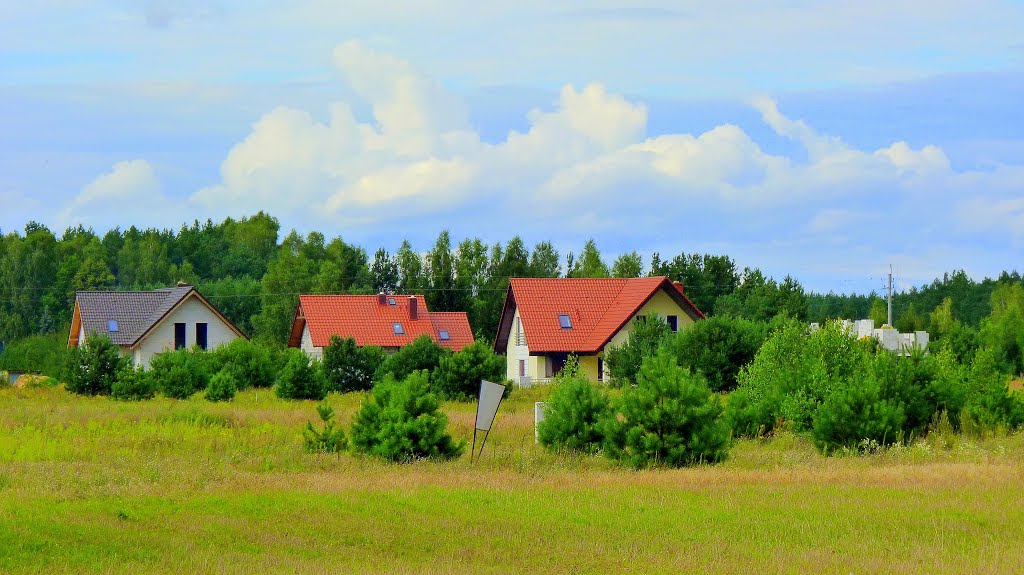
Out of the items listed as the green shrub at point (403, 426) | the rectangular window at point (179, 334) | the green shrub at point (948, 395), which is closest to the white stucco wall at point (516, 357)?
the rectangular window at point (179, 334)

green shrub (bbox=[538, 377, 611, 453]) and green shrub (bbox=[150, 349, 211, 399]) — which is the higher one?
green shrub (bbox=[150, 349, 211, 399])

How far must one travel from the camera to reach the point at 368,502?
16266 millimetres

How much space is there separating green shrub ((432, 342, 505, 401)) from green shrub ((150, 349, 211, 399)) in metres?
9.02

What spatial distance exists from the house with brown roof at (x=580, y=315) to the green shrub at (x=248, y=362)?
1291 cm

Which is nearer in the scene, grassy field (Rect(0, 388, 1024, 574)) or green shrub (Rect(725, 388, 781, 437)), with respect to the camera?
grassy field (Rect(0, 388, 1024, 574))

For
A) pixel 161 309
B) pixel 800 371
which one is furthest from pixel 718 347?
pixel 161 309

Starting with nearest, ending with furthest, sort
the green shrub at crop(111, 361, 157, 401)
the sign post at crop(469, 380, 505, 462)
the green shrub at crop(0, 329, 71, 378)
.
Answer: the sign post at crop(469, 380, 505, 462), the green shrub at crop(111, 361, 157, 401), the green shrub at crop(0, 329, 71, 378)

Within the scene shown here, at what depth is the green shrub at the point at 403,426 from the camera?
73.8 ft

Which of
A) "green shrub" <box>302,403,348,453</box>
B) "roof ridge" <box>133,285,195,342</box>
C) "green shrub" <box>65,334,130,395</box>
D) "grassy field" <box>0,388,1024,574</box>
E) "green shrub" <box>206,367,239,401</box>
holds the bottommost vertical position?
"grassy field" <box>0,388,1024,574</box>

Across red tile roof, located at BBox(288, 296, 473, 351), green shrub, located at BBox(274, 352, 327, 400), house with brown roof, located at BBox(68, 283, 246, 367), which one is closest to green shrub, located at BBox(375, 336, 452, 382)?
green shrub, located at BBox(274, 352, 327, 400)

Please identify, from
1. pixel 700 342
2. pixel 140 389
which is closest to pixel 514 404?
pixel 700 342

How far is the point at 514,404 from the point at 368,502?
26.4m

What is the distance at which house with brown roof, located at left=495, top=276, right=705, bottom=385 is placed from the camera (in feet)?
195

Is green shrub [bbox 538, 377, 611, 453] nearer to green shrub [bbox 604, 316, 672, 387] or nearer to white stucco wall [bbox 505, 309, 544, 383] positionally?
green shrub [bbox 604, 316, 672, 387]
